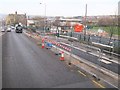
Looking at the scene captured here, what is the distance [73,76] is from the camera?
14.9m

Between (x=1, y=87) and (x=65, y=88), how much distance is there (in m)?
2.90

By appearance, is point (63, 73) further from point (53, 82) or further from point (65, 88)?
point (65, 88)

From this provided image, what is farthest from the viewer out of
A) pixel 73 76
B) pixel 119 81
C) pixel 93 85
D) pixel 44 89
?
pixel 73 76

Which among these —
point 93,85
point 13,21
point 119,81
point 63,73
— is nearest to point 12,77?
point 63,73

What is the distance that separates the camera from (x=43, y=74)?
15617 mm

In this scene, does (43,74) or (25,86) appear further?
(43,74)

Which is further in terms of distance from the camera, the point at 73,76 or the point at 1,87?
the point at 73,76

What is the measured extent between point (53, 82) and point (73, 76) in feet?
6.24

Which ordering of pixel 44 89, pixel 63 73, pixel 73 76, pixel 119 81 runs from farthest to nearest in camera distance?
pixel 63 73
pixel 73 76
pixel 119 81
pixel 44 89

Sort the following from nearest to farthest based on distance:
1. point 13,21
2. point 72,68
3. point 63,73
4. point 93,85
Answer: point 93,85 → point 63,73 → point 72,68 → point 13,21

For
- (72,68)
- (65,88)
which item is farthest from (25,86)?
(72,68)

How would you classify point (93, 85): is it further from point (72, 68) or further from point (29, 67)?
Answer: point (29, 67)

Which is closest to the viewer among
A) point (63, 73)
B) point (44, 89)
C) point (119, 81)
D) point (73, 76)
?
point (44, 89)

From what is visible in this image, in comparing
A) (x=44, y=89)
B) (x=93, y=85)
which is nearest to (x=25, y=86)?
(x=44, y=89)
